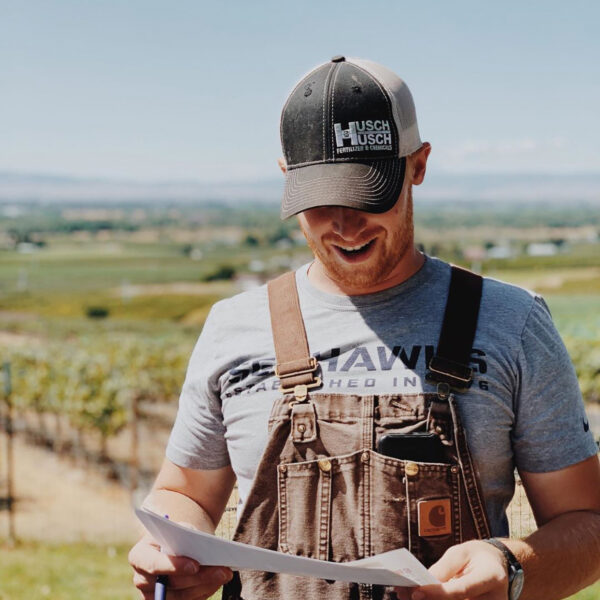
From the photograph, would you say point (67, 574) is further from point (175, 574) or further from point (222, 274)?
point (222, 274)

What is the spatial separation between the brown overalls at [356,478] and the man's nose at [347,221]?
7.8 inches

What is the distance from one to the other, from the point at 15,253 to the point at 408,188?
98694 millimetres

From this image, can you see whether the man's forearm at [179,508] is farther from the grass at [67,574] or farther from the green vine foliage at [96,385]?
the green vine foliage at [96,385]

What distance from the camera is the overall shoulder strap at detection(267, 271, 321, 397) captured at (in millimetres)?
1487

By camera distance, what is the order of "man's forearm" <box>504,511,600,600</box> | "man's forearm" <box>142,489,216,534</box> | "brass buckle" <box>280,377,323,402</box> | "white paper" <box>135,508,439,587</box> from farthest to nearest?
"man's forearm" <box>142,489,216,534</box>
"brass buckle" <box>280,377,323,402</box>
"man's forearm" <box>504,511,600,600</box>
"white paper" <box>135,508,439,587</box>

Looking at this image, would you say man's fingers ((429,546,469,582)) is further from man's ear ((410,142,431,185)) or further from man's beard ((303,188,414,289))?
man's ear ((410,142,431,185))

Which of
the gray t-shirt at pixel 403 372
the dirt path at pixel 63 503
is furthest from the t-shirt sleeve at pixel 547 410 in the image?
the dirt path at pixel 63 503

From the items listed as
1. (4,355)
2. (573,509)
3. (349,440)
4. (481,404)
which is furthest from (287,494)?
(4,355)

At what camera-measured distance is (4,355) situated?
51.9 feet

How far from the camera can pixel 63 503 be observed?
1202 cm

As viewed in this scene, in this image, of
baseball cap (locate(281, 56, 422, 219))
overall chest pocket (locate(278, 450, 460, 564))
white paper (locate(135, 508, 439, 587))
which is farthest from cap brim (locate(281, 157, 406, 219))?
white paper (locate(135, 508, 439, 587))

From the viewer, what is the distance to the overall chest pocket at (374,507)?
1403mm

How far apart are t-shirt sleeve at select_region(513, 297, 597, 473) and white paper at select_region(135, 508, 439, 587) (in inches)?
11.7

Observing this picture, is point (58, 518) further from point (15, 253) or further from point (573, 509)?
point (15, 253)
